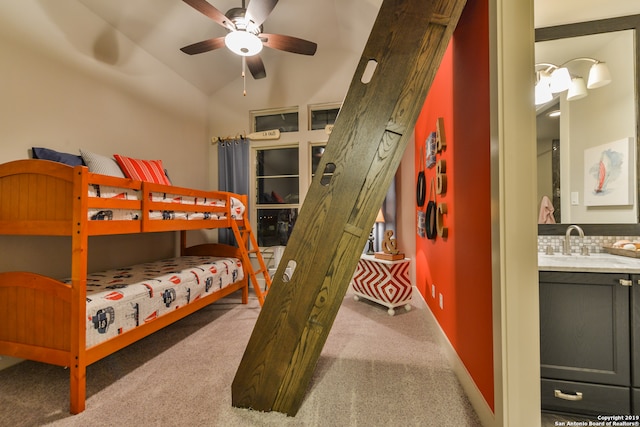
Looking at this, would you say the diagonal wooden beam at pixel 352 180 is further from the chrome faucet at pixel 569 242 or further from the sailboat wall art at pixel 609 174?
the sailboat wall art at pixel 609 174

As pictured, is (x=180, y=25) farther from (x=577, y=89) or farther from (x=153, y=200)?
(x=577, y=89)

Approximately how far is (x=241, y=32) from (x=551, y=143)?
2393 mm

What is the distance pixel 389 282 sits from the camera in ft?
8.37

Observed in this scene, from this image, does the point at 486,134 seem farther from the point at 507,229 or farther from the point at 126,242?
the point at 126,242

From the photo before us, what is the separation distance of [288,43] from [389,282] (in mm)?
2426

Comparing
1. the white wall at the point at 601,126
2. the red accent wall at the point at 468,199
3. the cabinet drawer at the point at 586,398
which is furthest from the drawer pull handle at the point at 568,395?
the white wall at the point at 601,126

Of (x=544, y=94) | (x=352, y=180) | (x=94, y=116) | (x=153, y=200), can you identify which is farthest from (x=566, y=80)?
(x=94, y=116)

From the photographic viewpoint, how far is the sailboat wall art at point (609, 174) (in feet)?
5.29

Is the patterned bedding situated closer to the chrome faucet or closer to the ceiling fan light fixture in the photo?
the ceiling fan light fixture

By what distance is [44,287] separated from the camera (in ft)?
4.62

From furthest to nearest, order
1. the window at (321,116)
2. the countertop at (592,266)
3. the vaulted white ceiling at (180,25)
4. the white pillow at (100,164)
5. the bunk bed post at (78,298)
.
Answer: the window at (321,116) → the white pillow at (100,164) → the vaulted white ceiling at (180,25) → the bunk bed post at (78,298) → the countertop at (592,266)

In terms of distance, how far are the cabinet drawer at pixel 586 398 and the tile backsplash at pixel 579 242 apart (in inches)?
30.1

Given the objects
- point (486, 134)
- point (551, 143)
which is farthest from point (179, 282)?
point (551, 143)

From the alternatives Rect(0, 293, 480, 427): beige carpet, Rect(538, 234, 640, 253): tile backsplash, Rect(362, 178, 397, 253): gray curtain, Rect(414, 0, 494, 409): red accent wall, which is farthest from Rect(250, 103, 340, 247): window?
Rect(538, 234, 640, 253): tile backsplash
